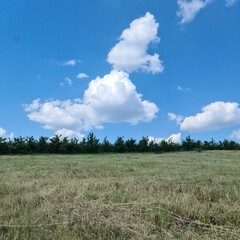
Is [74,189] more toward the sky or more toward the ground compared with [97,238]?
more toward the sky

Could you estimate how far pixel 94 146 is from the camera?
50125 mm

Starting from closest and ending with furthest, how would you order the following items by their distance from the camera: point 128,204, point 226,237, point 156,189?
point 226,237 < point 128,204 < point 156,189

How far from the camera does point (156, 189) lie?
8.89 metres

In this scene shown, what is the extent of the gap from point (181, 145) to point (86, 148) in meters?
12.8

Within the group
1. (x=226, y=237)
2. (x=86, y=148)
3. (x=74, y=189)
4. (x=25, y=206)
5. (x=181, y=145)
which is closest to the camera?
(x=226, y=237)

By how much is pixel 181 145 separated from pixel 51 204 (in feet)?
156

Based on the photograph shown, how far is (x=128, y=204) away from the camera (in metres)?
6.27

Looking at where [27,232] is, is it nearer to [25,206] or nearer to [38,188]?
[25,206]

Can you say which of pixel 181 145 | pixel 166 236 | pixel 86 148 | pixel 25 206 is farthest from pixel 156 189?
pixel 181 145

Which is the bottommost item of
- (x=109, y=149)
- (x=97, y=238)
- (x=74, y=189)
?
(x=97, y=238)

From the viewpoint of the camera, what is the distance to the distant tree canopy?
47469 mm

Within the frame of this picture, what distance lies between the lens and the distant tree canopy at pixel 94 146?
1869 inches

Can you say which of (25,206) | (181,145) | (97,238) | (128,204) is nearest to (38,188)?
(25,206)

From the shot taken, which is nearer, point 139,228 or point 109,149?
point 139,228
